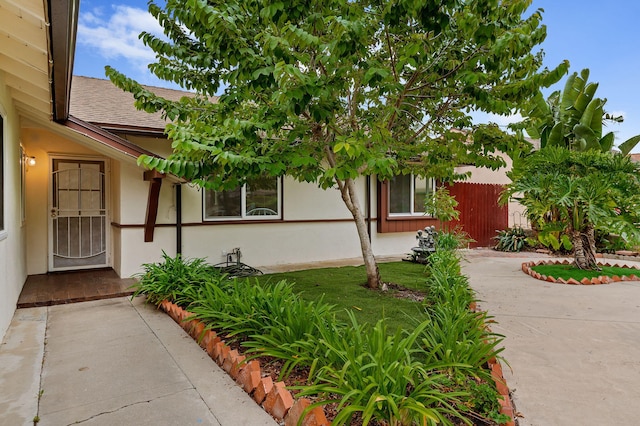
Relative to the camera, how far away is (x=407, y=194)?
1093cm

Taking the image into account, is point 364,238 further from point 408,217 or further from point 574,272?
point 408,217

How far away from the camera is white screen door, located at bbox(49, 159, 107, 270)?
24.8 ft

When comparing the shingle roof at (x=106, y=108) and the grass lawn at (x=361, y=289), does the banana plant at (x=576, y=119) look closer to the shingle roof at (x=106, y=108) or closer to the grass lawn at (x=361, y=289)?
the grass lawn at (x=361, y=289)

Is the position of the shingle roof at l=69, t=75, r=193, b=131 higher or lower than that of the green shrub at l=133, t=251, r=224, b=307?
higher

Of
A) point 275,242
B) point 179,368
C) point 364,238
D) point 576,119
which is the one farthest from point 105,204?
point 576,119

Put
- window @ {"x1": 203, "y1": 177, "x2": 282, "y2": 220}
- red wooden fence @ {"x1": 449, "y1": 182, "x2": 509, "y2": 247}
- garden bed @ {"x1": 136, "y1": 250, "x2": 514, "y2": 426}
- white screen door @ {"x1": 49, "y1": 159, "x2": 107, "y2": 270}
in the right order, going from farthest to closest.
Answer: red wooden fence @ {"x1": 449, "y1": 182, "x2": 509, "y2": 247}
window @ {"x1": 203, "y1": 177, "x2": 282, "y2": 220}
white screen door @ {"x1": 49, "y1": 159, "x2": 107, "y2": 270}
garden bed @ {"x1": 136, "y1": 250, "x2": 514, "y2": 426}

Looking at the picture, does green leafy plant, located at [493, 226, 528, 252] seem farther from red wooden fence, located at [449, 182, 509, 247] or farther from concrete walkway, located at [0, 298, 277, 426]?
concrete walkway, located at [0, 298, 277, 426]

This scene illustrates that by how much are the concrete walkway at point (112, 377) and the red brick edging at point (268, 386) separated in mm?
65

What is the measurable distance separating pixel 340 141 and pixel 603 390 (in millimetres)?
3270

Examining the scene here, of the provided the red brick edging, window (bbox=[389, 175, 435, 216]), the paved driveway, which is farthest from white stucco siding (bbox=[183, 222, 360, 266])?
the red brick edging

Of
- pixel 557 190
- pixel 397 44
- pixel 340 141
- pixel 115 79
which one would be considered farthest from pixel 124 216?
pixel 557 190

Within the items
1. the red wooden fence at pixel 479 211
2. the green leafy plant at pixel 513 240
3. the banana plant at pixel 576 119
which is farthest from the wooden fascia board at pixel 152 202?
the green leafy plant at pixel 513 240

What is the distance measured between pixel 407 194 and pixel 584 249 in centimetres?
435

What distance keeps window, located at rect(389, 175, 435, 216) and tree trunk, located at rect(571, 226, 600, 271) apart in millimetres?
3646
